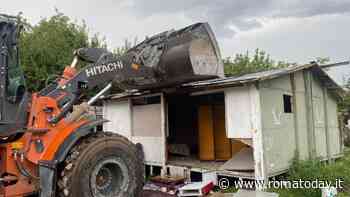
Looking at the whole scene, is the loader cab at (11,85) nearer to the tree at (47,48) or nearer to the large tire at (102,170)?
the large tire at (102,170)

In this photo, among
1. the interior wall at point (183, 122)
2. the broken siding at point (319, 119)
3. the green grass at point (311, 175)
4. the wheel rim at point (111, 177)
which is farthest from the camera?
the interior wall at point (183, 122)

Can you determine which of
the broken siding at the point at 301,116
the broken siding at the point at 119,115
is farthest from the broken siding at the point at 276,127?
the broken siding at the point at 119,115

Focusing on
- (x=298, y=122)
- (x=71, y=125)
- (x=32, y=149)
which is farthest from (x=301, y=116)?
(x=32, y=149)

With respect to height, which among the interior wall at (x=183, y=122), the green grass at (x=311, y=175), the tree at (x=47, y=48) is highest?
the tree at (x=47, y=48)

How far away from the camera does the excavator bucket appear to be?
19.2 feet

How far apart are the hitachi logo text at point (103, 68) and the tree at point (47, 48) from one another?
978cm

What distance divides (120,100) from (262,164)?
464cm

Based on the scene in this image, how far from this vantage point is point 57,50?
16.6 m

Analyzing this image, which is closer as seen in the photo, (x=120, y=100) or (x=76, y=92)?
(x=76, y=92)

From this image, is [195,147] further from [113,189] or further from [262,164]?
[113,189]

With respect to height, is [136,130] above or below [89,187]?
above

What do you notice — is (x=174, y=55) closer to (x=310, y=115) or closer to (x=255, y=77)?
(x=255, y=77)

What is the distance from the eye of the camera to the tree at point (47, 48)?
15688 millimetres

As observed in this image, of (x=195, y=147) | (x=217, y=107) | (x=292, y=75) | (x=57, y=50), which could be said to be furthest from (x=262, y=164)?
(x=57, y=50)
